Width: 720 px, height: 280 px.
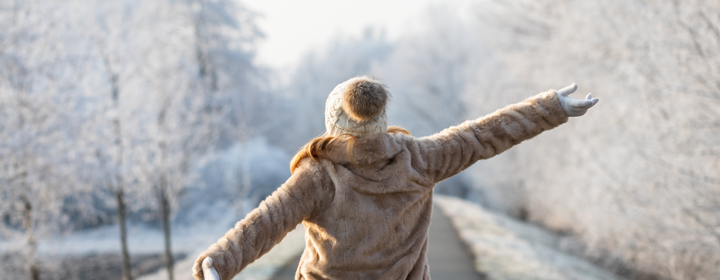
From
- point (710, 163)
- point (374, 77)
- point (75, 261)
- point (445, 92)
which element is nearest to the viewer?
point (374, 77)

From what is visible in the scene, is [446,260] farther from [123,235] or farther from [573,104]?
[573,104]

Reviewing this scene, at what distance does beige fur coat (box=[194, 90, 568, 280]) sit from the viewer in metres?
1.77

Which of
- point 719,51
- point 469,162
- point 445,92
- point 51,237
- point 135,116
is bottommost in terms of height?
point 51,237

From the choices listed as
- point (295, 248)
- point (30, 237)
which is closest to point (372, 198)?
point (30, 237)

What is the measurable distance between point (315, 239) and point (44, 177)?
5.00 m

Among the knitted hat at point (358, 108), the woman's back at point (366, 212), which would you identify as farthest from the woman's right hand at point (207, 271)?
the knitted hat at point (358, 108)

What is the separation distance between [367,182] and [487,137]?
0.55 meters

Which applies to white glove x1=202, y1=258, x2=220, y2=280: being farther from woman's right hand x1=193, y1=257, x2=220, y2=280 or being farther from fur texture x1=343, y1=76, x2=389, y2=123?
fur texture x1=343, y1=76, x2=389, y2=123

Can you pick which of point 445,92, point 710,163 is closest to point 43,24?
point 710,163

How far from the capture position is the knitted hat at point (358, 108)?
175 centimetres

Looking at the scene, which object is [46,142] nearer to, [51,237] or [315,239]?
[51,237]

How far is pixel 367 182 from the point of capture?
1792 millimetres

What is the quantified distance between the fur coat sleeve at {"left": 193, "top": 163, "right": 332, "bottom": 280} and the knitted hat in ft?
0.73

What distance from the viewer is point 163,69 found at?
28.7 feet
